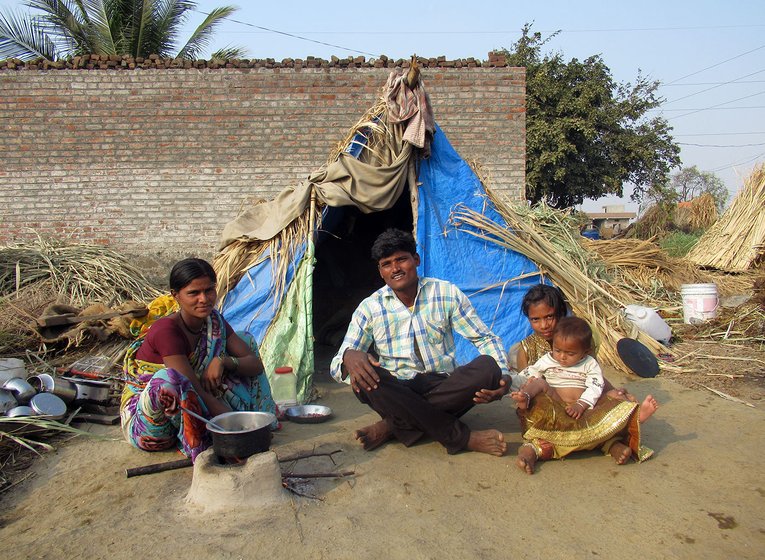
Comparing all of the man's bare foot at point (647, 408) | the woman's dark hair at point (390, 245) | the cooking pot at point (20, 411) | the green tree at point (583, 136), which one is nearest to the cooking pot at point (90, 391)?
the cooking pot at point (20, 411)

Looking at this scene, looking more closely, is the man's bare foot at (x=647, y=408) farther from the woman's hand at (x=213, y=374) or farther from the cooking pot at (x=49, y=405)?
the cooking pot at (x=49, y=405)

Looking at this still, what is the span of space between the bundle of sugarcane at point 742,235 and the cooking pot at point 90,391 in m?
7.40

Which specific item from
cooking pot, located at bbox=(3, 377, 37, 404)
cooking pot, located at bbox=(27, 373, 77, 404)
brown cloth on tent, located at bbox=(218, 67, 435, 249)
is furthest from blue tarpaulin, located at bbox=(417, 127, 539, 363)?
cooking pot, located at bbox=(3, 377, 37, 404)

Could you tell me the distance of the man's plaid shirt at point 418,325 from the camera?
289 centimetres

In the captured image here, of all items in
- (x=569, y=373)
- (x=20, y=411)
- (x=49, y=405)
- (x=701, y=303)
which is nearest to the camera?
(x=569, y=373)

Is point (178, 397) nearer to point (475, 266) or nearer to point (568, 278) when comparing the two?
point (475, 266)

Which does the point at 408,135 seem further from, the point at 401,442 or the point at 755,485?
the point at 755,485

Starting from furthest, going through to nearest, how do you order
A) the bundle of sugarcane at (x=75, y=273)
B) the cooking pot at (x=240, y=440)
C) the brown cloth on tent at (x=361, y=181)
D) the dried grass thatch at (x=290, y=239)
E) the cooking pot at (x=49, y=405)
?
1. the bundle of sugarcane at (x=75, y=273)
2. the brown cloth on tent at (x=361, y=181)
3. the dried grass thatch at (x=290, y=239)
4. the cooking pot at (x=49, y=405)
5. the cooking pot at (x=240, y=440)

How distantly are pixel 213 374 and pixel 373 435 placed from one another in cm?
86

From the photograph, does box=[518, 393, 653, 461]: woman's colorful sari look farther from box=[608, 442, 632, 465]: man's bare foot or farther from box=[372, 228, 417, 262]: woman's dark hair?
box=[372, 228, 417, 262]: woman's dark hair

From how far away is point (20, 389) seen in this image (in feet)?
10.7

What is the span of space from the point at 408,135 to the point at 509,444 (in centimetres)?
264

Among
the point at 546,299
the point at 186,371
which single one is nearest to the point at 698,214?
the point at 546,299

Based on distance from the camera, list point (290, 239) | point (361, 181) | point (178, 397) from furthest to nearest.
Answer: point (361, 181)
point (290, 239)
point (178, 397)
